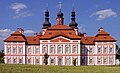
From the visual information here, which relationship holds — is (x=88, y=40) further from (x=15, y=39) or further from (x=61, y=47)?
(x=15, y=39)

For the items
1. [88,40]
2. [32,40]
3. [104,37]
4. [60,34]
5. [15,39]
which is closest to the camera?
[60,34]

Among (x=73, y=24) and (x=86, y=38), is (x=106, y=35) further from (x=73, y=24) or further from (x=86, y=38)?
(x=73, y=24)

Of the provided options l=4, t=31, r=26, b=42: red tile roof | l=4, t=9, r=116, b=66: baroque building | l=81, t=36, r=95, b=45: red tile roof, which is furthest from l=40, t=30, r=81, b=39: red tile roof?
l=4, t=31, r=26, b=42: red tile roof

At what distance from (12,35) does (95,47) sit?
24.8 m

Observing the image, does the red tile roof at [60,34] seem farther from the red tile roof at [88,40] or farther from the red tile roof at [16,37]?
the red tile roof at [16,37]

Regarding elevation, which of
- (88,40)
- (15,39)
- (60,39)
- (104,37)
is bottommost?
(88,40)

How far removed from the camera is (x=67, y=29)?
89.8 metres

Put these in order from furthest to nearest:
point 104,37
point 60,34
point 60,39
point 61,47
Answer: point 104,37 → point 61,47 → point 60,39 → point 60,34

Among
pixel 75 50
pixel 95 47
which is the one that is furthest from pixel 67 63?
pixel 95 47

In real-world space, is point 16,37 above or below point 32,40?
above

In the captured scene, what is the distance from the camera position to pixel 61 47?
86500 millimetres

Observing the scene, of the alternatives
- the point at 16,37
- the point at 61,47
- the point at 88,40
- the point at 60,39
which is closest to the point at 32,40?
the point at 16,37

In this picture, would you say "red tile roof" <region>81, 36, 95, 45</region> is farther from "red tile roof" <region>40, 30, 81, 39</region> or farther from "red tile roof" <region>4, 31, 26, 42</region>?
"red tile roof" <region>4, 31, 26, 42</region>

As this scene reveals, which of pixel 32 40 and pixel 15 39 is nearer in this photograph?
pixel 15 39
